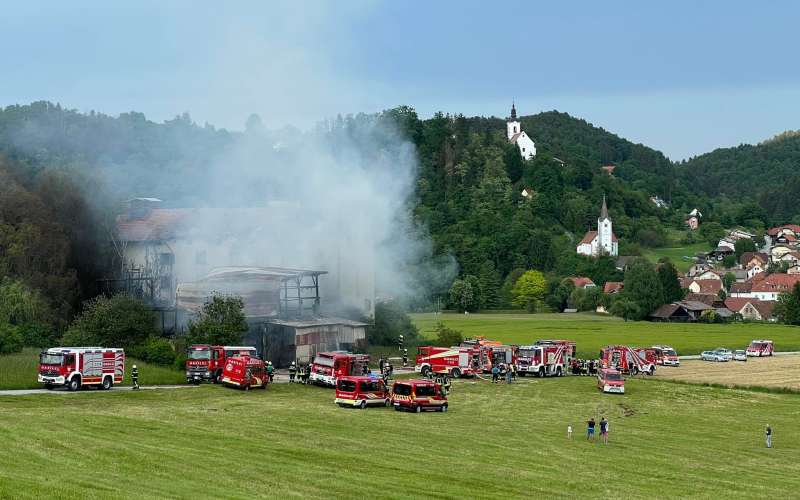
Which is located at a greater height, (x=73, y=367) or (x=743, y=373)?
(x=73, y=367)

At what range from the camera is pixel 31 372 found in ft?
167

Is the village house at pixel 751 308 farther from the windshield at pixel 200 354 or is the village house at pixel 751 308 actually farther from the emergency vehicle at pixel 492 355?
the windshield at pixel 200 354

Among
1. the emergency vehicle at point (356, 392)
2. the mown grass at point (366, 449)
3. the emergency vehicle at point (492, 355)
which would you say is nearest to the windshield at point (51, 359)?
the mown grass at point (366, 449)

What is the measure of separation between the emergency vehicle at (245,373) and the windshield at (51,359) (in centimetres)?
835

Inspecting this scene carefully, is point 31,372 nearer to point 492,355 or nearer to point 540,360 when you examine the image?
point 492,355

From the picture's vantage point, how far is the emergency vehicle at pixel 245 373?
5172 centimetres

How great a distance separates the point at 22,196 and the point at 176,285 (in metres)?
11.3

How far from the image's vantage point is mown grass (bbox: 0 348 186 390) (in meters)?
48.3

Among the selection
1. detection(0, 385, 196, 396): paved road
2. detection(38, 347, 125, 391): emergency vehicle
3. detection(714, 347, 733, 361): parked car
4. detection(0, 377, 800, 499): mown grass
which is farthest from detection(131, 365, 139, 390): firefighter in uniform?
detection(714, 347, 733, 361): parked car

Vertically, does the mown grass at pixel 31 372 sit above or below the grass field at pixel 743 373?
above

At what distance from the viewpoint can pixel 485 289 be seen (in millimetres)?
158500

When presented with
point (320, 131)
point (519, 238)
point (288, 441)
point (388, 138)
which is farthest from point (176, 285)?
point (519, 238)

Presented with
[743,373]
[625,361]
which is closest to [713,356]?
[743,373]

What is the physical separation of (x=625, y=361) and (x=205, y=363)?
2979 centimetres
